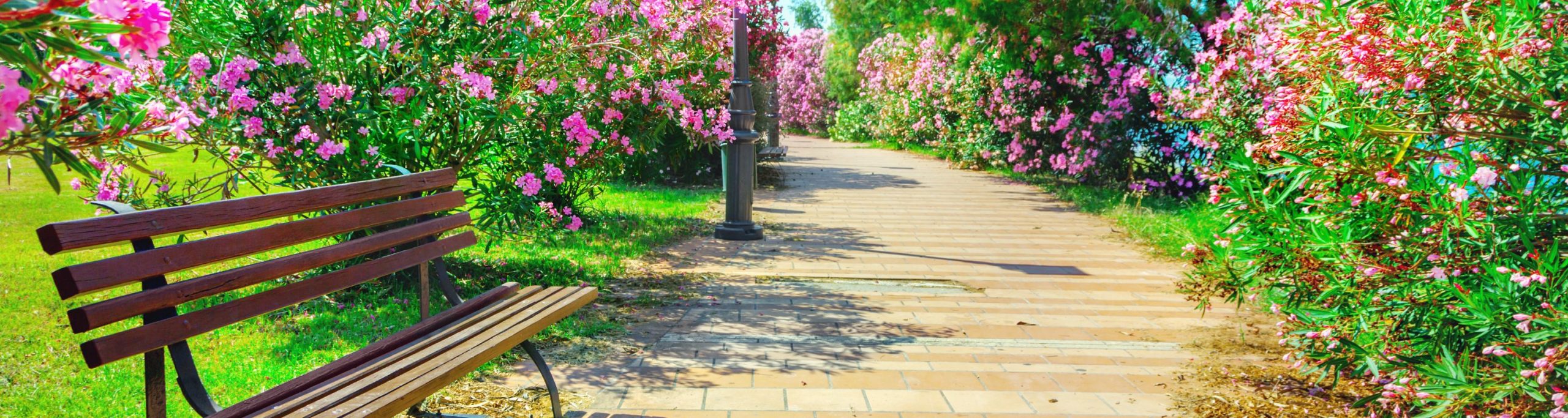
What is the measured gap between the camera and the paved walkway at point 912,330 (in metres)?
4.12

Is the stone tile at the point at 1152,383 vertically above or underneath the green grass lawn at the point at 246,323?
underneath

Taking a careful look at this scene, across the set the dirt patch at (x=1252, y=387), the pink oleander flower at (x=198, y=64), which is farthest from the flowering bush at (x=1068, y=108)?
the pink oleander flower at (x=198, y=64)

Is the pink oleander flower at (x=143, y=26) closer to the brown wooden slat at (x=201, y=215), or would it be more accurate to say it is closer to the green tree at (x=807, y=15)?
the brown wooden slat at (x=201, y=215)

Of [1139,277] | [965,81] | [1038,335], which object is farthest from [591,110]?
[965,81]

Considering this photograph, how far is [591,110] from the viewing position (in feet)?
21.8

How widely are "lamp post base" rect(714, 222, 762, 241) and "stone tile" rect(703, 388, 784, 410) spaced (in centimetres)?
454

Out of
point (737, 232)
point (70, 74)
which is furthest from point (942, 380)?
point (737, 232)

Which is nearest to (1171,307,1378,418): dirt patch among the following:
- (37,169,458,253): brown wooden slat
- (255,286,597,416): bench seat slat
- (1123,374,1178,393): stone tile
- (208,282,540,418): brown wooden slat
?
(1123,374,1178,393): stone tile

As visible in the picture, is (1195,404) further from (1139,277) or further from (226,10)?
(226,10)

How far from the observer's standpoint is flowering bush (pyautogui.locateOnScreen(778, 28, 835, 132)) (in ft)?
130

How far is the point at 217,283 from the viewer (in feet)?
8.82

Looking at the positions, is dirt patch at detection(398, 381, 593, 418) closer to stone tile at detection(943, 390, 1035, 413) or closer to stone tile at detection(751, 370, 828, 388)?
stone tile at detection(751, 370, 828, 388)

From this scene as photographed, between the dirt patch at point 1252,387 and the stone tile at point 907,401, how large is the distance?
Result: 0.95 m

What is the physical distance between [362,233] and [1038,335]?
3816 millimetres
